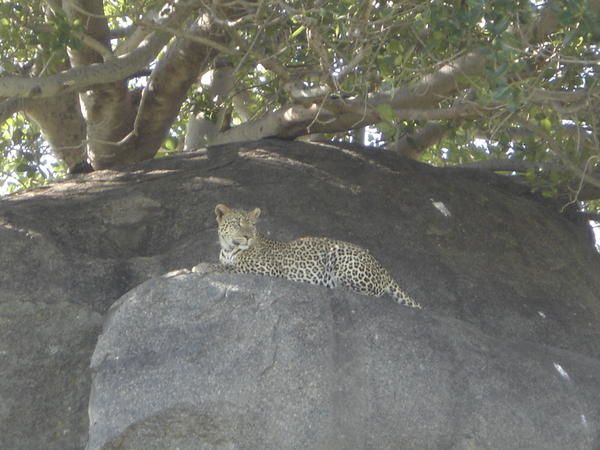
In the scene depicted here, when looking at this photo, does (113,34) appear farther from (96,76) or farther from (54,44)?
(54,44)

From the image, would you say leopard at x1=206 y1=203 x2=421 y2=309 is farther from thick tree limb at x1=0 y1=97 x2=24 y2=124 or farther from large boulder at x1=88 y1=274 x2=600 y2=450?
thick tree limb at x1=0 y1=97 x2=24 y2=124

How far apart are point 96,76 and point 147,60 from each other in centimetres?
71

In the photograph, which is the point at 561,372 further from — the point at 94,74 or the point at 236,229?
the point at 94,74

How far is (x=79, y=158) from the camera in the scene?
57.6ft

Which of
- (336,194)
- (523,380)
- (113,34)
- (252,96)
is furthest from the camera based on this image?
(252,96)

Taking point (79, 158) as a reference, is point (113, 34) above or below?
above

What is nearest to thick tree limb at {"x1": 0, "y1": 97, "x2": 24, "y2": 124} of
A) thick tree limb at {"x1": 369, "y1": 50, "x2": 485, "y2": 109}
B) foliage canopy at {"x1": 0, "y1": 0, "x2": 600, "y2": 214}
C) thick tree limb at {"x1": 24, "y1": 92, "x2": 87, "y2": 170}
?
foliage canopy at {"x1": 0, "y1": 0, "x2": 600, "y2": 214}

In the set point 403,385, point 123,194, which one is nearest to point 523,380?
point 403,385

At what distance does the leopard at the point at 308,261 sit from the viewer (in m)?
11.3

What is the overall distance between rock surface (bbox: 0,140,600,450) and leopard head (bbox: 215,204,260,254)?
26.5 inches

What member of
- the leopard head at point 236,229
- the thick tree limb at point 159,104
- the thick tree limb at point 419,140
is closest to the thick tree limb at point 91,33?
the thick tree limb at point 159,104

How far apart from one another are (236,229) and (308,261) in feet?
2.88

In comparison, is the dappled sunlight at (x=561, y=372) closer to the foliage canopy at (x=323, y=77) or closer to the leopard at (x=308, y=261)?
the leopard at (x=308, y=261)

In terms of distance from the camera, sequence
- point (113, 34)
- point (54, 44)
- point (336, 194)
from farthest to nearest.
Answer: point (113, 34) → point (336, 194) → point (54, 44)
